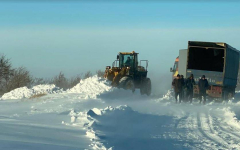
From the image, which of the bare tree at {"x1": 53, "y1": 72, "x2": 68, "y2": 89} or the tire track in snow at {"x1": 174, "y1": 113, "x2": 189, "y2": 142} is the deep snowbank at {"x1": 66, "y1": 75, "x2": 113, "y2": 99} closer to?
the tire track in snow at {"x1": 174, "y1": 113, "x2": 189, "y2": 142}

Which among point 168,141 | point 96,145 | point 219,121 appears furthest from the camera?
point 219,121

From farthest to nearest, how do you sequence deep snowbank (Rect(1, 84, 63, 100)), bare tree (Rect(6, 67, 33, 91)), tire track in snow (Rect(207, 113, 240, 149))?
bare tree (Rect(6, 67, 33, 91))
deep snowbank (Rect(1, 84, 63, 100))
tire track in snow (Rect(207, 113, 240, 149))

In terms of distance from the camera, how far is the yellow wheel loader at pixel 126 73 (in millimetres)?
25375

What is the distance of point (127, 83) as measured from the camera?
83.3ft

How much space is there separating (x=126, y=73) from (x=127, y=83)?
2.09ft

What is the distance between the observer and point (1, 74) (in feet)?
155

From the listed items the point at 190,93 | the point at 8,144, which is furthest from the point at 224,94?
the point at 8,144

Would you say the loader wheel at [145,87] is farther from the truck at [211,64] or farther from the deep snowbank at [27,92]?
the deep snowbank at [27,92]

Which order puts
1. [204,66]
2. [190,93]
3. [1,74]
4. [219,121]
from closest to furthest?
1. [219,121]
2. [190,93]
3. [204,66]
4. [1,74]

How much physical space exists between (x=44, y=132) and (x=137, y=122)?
4.35 m

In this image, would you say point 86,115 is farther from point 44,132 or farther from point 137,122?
point 44,132

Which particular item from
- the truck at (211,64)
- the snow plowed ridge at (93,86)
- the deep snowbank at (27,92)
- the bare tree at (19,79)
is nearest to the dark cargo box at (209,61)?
the truck at (211,64)

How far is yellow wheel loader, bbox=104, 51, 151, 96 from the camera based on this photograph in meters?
25.4

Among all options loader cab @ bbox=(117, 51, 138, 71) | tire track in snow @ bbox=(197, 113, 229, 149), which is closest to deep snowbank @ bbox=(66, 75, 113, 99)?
loader cab @ bbox=(117, 51, 138, 71)
